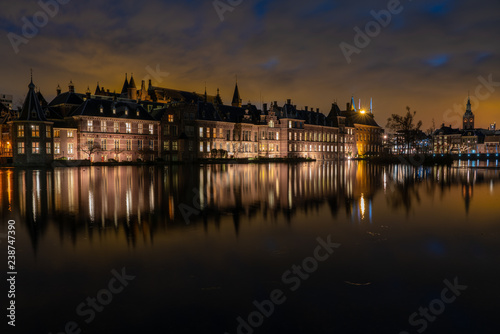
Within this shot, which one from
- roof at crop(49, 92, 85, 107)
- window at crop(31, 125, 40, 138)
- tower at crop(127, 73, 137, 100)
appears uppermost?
tower at crop(127, 73, 137, 100)

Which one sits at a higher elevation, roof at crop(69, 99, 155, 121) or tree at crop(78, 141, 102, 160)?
roof at crop(69, 99, 155, 121)

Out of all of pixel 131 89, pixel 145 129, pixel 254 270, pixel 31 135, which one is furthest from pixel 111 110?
pixel 254 270

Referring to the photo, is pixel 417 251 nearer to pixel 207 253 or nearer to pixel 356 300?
pixel 356 300

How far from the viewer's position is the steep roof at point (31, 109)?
183 feet

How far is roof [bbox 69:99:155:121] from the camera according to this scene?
203 feet

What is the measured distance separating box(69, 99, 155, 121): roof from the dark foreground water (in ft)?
173

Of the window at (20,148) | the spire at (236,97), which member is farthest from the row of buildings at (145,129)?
the spire at (236,97)

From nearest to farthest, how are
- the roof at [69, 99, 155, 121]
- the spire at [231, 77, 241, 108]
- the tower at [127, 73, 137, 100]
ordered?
the roof at [69, 99, 155, 121] < the tower at [127, 73, 137, 100] < the spire at [231, 77, 241, 108]

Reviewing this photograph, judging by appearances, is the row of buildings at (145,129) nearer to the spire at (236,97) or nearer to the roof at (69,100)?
the roof at (69,100)

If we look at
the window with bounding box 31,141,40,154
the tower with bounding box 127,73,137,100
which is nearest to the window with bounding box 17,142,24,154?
the window with bounding box 31,141,40,154

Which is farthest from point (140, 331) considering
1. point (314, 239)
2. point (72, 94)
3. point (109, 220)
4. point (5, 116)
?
point (5, 116)

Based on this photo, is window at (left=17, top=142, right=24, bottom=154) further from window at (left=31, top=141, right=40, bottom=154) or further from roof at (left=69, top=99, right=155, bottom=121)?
roof at (left=69, top=99, right=155, bottom=121)

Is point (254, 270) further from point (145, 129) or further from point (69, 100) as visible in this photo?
point (69, 100)

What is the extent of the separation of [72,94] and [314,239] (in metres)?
66.9
